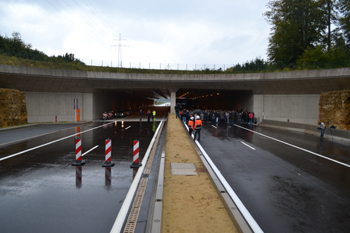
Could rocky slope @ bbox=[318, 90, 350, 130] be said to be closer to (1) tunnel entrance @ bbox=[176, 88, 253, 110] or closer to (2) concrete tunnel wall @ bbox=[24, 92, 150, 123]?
(1) tunnel entrance @ bbox=[176, 88, 253, 110]

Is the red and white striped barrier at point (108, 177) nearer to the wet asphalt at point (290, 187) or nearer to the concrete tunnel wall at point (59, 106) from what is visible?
the wet asphalt at point (290, 187)

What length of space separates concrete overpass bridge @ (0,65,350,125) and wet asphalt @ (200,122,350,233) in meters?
20.7

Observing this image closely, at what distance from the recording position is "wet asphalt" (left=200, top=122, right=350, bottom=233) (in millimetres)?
5250

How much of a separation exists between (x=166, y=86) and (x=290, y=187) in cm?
3302

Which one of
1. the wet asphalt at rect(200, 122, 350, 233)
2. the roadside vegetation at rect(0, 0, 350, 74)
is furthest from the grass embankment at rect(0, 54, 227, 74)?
the wet asphalt at rect(200, 122, 350, 233)

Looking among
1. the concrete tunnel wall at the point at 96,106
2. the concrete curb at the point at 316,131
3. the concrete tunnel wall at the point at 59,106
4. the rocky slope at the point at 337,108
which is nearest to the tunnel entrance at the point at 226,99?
the concrete tunnel wall at the point at 96,106

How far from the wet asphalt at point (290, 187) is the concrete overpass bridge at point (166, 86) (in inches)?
815

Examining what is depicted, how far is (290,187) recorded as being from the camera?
7453 millimetres

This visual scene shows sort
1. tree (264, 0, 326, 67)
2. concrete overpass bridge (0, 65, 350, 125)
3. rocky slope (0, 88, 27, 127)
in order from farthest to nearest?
1. tree (264, 0, 326, 67)
2. concrete overpass bridge (0, 65, 350, 125)
3. rocky slope (0, 88, 27, 127)

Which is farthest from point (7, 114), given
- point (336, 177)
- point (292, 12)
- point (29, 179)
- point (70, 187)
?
point (292, 12)

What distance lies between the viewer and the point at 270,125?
2962cm

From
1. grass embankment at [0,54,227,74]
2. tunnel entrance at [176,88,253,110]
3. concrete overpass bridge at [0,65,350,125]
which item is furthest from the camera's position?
tunnel entrance at [176,88,253,110]

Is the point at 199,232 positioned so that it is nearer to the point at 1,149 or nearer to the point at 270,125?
the point at 1,149

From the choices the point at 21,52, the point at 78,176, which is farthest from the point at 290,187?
the point at 21,52
